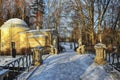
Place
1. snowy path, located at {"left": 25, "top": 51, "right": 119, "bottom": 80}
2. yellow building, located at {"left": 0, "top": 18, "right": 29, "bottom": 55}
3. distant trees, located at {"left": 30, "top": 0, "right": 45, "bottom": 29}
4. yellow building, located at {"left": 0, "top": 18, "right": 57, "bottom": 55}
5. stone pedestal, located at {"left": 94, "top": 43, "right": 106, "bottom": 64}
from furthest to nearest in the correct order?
distant trees, located at {"left": 30, "top": 0, "right": 45, "bottom": 29}
yellow building, located at {"left": 0, "top": 18, "right": 29, "bottom": 55}
yellow building, located at {"left": 0, "top": 18, "right": 57, "bottom": 55}
stone pedestal, located at {"left": 94, "top": 43, "right": 106, "bottom": 64}
snowy path, located at {"left": 25, "top": 51, "right": 119, "bottom": 80}

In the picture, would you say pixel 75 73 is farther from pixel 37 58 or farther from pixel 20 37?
pixel 20 37

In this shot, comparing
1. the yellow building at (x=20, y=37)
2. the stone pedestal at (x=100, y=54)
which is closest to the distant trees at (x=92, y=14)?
the yellow building at (x=20, y=37)

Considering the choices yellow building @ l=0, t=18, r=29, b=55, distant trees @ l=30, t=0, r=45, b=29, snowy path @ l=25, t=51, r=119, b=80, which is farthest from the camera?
distant trees @ l=30, t=0, r=45, b=29

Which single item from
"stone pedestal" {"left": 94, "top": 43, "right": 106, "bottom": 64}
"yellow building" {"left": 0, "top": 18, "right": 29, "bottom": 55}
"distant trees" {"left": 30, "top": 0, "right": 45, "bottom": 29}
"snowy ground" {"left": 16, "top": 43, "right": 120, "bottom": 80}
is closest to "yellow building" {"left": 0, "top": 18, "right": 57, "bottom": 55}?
"yellow building" {"left": 0, "top": 18, "right": 29, "bottom": 55}

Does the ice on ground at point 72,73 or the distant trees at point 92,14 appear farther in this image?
the distant trees at point 92,14

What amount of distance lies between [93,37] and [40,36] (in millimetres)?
8359

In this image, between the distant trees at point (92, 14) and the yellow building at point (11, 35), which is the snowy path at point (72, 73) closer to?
the distant trees at point (92, 14)

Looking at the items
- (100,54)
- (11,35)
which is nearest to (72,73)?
(100,54)

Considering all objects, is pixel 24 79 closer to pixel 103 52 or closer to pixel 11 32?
pixel 103 52

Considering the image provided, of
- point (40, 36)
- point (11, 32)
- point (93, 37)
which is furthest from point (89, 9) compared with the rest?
point (11, 32)

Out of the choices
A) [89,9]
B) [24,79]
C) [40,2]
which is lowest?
[24,79]

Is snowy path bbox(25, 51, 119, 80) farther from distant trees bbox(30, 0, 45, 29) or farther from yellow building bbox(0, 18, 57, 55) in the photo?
distant trees bbox(30, 0, 45, 29)

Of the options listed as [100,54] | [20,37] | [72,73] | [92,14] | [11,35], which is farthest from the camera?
[11,35]

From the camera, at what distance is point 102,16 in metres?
37.4
